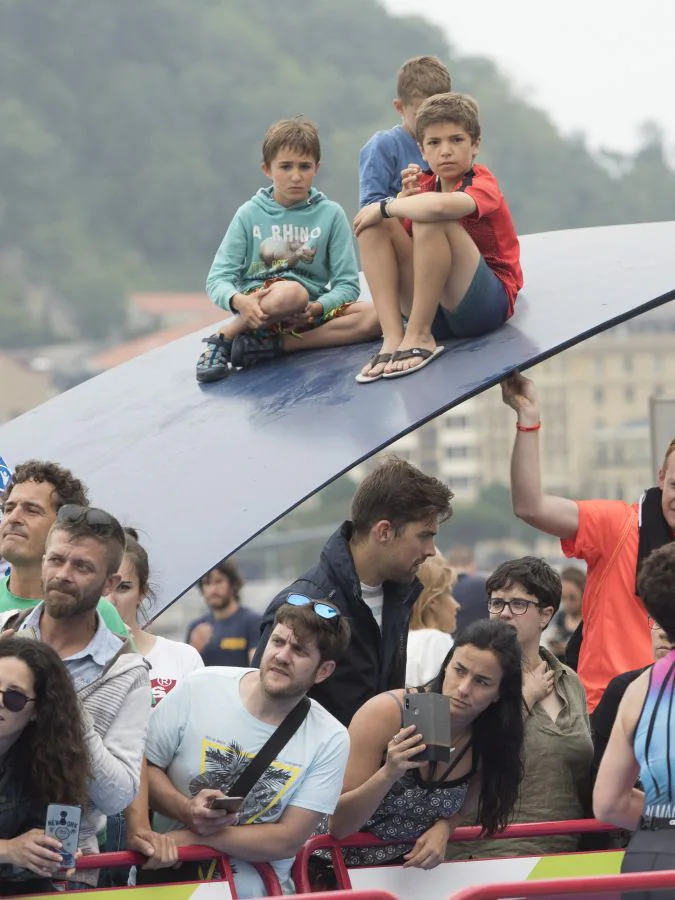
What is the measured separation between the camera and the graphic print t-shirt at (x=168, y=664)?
661 cm

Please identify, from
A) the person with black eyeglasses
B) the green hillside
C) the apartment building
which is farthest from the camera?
the green hillside

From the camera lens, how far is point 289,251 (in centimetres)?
802

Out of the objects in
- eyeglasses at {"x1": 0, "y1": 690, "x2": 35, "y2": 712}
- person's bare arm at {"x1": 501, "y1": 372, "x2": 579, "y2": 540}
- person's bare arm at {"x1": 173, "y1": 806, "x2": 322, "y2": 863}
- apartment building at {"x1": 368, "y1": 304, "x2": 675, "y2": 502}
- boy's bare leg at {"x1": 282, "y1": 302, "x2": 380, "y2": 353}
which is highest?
apartment building at {"x1": 368, "y1": 304, "x2": 675, "y2": 502}

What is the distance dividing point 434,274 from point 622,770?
2.94 metres

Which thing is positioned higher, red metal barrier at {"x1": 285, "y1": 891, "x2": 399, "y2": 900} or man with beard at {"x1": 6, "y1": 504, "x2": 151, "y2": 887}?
man with beard at {"x1": 6, "y1": 504, "x2": 151, "y2": 887}

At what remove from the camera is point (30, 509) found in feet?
21.0

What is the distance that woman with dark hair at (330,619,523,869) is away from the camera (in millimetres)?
5527

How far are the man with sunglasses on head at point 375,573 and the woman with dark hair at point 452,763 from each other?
1.73 feet

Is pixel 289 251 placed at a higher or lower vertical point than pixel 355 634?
higher

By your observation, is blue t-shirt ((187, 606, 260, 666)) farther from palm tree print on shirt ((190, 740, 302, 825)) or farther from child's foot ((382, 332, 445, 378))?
palm tree print on shirt ((190, 740, 302, 825))

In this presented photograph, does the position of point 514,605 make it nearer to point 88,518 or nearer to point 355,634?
point 355,634

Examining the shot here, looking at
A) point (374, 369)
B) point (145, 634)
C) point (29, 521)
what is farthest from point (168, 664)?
point (374, 369)

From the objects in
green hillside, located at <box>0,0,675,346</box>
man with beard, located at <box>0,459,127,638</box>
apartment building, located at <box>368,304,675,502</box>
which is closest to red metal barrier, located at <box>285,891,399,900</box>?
man with beard, located at <box>0,459,127,638</box>

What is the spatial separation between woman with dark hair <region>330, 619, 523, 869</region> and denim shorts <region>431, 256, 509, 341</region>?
2.27m
